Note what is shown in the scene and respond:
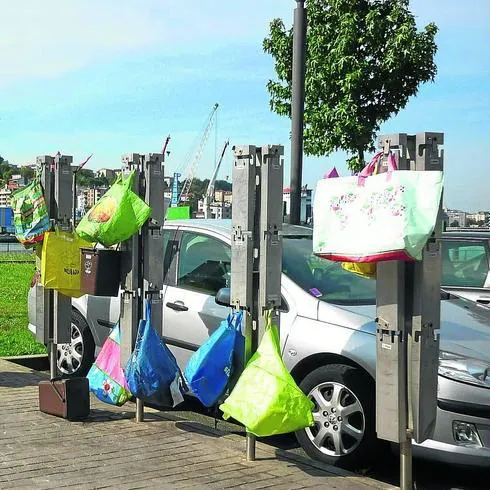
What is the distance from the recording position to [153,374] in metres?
5.10

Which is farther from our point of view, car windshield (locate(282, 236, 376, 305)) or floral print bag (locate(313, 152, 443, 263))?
car windshield (locate(282, 236, 376, 305))

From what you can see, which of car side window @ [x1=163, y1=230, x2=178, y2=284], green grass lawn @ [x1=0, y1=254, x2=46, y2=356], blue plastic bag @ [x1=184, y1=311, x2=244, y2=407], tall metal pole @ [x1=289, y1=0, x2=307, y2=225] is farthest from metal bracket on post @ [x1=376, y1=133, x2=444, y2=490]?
green grass lawn @ [x1=0, y1=254, x2=46, y2=356]

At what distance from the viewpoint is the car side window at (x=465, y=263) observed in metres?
8.00

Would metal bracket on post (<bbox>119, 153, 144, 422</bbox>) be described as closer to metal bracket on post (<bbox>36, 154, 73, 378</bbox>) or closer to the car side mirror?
the car side mirror

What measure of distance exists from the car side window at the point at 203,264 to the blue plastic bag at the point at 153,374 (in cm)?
107

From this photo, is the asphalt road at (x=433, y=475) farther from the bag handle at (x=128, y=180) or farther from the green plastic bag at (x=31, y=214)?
the green plastic bag at (x=31, y=214)

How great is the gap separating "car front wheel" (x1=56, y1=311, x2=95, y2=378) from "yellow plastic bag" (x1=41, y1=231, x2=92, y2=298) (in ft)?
3.97

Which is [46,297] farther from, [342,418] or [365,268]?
[365,268]

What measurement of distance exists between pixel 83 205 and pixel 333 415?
3.21 m

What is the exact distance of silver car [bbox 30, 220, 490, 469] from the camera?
458 centimetres

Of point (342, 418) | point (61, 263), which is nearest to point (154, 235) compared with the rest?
point (61, 263)

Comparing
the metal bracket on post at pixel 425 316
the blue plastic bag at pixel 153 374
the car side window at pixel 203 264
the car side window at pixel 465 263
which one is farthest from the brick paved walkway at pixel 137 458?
the car side window at pixel 465 263

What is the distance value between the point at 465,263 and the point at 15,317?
23.2 feet

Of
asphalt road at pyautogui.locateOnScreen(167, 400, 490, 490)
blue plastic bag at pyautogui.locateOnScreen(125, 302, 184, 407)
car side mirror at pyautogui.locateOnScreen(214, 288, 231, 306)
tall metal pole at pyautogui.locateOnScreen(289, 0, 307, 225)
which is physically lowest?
asphalt road at pyautogui.locateOnScreen(167, 400, 490, 490)
